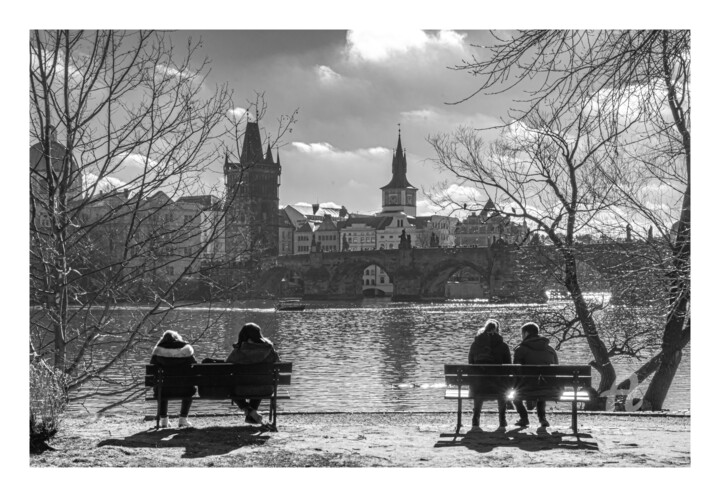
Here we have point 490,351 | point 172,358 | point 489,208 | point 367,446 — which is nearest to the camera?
point 367,446

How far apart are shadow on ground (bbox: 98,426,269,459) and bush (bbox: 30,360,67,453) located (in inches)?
11.0

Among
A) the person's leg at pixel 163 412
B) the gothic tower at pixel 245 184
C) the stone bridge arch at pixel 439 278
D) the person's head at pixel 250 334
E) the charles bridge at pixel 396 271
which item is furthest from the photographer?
the stone bridge arch at pixel 439 278

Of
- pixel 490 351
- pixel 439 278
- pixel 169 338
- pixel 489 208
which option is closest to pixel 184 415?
pixel 169 338

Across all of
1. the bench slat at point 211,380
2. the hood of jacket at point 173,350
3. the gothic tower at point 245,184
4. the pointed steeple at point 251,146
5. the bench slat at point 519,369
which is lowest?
the bench slat at point 211,380

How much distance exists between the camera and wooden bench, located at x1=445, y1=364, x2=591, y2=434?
5762mm

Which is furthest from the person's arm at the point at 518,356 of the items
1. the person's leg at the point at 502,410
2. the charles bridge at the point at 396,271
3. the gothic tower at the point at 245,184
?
the charles bridge at the point at 396,271

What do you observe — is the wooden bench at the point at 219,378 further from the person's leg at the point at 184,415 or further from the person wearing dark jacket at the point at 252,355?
the person's leg at the point at 184,415

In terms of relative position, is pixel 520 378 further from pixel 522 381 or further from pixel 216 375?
pixel 216 375

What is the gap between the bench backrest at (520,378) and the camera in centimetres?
576

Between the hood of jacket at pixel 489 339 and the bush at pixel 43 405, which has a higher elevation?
the hood of jacket at pixel 489 339

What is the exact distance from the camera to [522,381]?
5.81 meters

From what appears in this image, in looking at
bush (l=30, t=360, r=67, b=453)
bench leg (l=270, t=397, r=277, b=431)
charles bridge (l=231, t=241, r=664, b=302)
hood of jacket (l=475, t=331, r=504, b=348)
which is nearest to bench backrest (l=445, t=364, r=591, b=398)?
hood of jacket (l=475, t=331, r=504, b=348)

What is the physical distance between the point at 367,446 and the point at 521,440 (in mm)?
892
